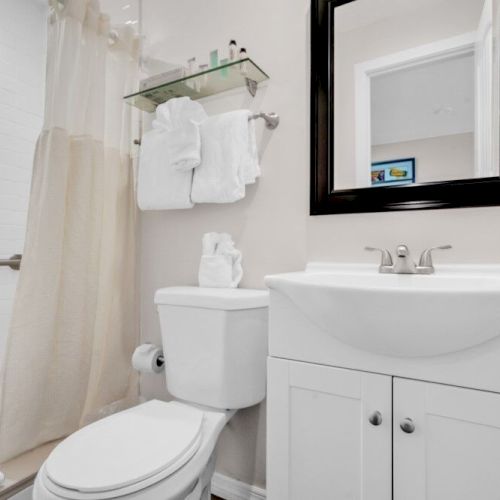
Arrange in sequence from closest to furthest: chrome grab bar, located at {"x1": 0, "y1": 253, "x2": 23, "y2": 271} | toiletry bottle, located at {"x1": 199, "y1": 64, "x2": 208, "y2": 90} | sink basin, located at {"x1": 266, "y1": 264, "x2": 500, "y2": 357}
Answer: sink basin, located at {"x1": 266, "y1": 264, "x2": 500, "y2": 357} < toiletry bottle, located at {"x1": 199, "y1": 64, "x2": 208, "y2": 90} < chrome grab bar, located at {"x1": 0, "y1": 253, "x2": 23, "y2": 271}

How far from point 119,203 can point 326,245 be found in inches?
38.5

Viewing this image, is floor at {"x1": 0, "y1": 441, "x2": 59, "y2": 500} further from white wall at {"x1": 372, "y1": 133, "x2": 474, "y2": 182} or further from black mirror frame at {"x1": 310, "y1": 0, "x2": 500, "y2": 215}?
white wall at {"x1": 372, "y1": 133, "x2": 474, "y2": 182}

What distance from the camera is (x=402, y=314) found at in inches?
28.0

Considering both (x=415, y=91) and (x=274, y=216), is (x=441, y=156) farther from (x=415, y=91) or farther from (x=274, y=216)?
(x=274, y=216)

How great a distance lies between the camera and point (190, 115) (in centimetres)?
139

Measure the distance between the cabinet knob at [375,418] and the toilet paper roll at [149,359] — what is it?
0.91 m

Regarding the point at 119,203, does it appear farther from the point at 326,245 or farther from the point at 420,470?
the point at 420,470

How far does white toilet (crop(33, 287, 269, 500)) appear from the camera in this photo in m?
0.80

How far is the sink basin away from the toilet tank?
0.34 meters

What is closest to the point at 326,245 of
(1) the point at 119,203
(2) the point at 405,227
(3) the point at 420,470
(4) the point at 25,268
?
(2) the point at 405,227

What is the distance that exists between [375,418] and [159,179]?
117cm

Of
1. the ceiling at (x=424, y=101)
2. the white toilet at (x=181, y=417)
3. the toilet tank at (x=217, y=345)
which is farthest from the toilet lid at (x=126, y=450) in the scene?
the ceiling at (x=424, y=101)

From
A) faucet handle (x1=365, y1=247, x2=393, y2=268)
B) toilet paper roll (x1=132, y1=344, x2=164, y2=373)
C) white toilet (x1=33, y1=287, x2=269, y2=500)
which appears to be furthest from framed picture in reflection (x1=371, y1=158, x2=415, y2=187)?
toilet paper roll (x1=132, y1=344, x2=164, y2=373)

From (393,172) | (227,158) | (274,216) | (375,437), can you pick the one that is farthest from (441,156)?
(375,437)
